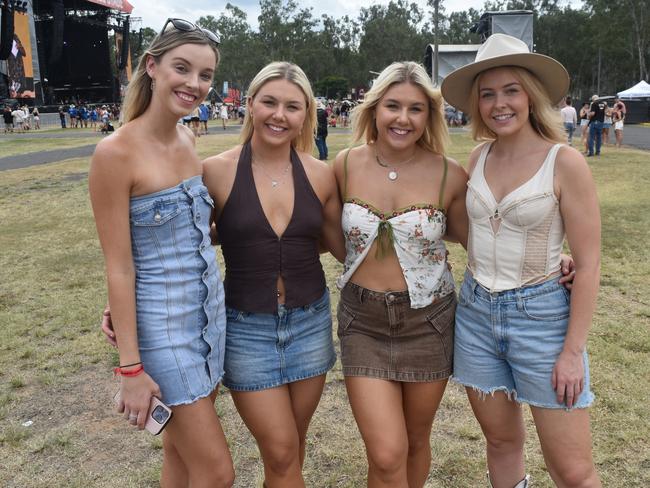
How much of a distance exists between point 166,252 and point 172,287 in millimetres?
129

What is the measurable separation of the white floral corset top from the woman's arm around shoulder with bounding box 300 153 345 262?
12cm

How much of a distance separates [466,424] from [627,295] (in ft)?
9.58

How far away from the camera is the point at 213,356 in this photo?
2229mm

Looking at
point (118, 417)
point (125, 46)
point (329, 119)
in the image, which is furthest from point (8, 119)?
point (118, 417)

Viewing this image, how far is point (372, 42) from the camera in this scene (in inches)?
3034

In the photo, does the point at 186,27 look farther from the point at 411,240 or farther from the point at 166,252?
the point at 411,240

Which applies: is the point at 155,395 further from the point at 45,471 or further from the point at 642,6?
the point at 642,6

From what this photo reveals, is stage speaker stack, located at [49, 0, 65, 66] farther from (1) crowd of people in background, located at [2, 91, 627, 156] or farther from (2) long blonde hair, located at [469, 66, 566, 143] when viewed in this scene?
(2) long blonde hair, located at [469, 66, 566, 143]

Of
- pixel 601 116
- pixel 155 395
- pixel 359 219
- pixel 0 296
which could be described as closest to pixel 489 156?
pixel 359 219

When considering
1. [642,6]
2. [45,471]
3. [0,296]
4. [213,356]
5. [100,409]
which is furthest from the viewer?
[642,6]

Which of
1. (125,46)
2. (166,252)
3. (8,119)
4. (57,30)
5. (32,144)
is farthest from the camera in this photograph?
(125,46)

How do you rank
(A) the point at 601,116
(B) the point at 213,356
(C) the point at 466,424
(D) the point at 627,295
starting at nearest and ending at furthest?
(B) the point at 213,356, (C) the point at 466,424, (D) the point at 627,295, (A) the point at 601,116

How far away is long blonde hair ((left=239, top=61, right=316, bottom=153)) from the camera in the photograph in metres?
2.44

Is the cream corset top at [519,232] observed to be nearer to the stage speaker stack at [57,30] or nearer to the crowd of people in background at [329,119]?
the crowd of people in background at [329,119]
